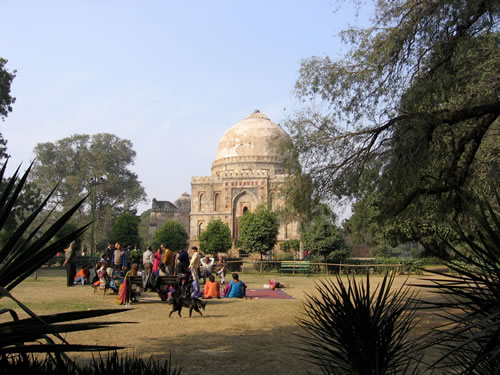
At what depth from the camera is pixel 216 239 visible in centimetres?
3288

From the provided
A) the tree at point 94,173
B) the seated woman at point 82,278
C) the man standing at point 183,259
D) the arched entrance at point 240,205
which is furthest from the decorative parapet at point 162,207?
the man standing at point 183,259

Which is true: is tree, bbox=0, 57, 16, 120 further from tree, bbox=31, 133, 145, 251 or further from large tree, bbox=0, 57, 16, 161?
→ tree, bbox=31, 133, 145, 251

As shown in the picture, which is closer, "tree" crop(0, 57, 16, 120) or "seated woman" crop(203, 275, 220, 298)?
"seated woman" crop(203, 275, 220, 298)

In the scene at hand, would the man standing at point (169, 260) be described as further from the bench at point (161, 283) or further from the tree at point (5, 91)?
the tree at point (5, 91)

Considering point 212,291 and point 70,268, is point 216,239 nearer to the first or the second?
point 70,268

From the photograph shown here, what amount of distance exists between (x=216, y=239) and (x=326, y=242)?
11191 millimetres

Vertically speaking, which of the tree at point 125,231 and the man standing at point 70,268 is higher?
the tree at point 125,231

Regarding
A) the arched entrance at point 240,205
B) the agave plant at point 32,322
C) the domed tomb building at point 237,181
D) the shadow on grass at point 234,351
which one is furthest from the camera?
the arched entrance at point 240,205

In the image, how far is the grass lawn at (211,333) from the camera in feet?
16.3

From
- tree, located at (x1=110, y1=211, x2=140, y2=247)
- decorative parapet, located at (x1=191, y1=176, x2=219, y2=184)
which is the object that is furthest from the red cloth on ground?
decorative parapet, located at (x1=191, y1=176, x2=219, y2=184)

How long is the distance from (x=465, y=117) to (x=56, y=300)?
840cm

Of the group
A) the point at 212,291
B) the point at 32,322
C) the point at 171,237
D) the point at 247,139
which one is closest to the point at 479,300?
the point at 32,322

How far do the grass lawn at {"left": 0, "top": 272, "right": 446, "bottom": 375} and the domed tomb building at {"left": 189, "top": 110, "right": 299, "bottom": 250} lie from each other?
31.7 meters

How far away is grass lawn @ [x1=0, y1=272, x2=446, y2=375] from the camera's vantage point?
4.98m
